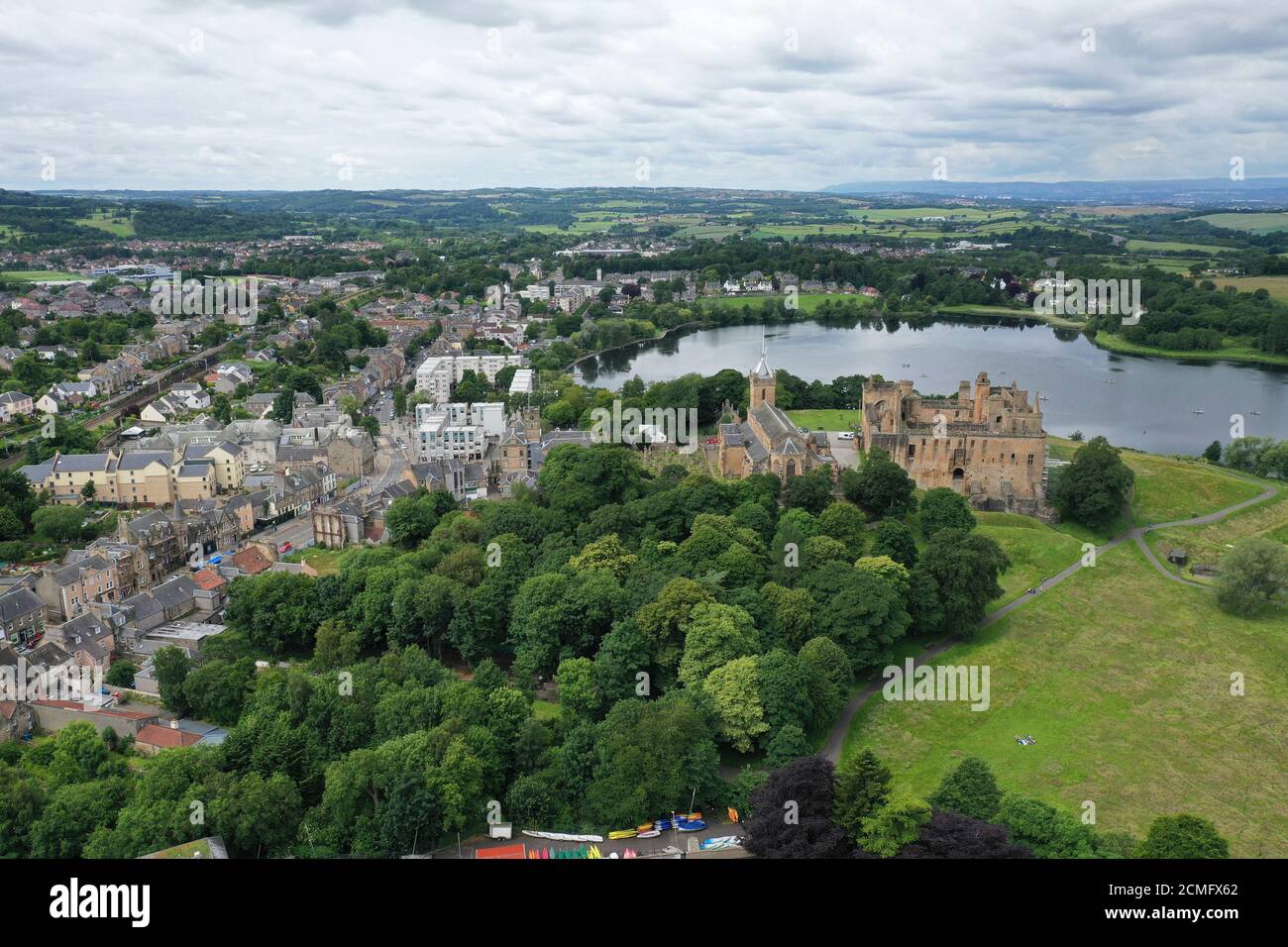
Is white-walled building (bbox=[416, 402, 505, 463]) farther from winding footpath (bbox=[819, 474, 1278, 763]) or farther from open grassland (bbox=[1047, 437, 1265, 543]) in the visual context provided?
open grassland (bbox=[1047, 437, 1265, 543])

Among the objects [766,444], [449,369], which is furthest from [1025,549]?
[449,369]

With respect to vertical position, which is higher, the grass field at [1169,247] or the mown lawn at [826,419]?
the grass field at [1169,247]

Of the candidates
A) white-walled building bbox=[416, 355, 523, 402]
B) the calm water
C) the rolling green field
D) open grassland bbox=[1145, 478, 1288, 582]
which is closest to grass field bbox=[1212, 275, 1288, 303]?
the calm water

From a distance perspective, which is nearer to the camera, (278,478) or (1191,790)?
(1191,790)

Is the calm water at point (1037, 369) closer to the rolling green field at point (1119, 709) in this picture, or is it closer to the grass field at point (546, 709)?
the rolling green field at point (1119, 709)

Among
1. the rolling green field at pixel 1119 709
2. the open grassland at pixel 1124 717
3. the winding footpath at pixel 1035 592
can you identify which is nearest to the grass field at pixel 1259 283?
the winding footpath at pixel 1035 592
